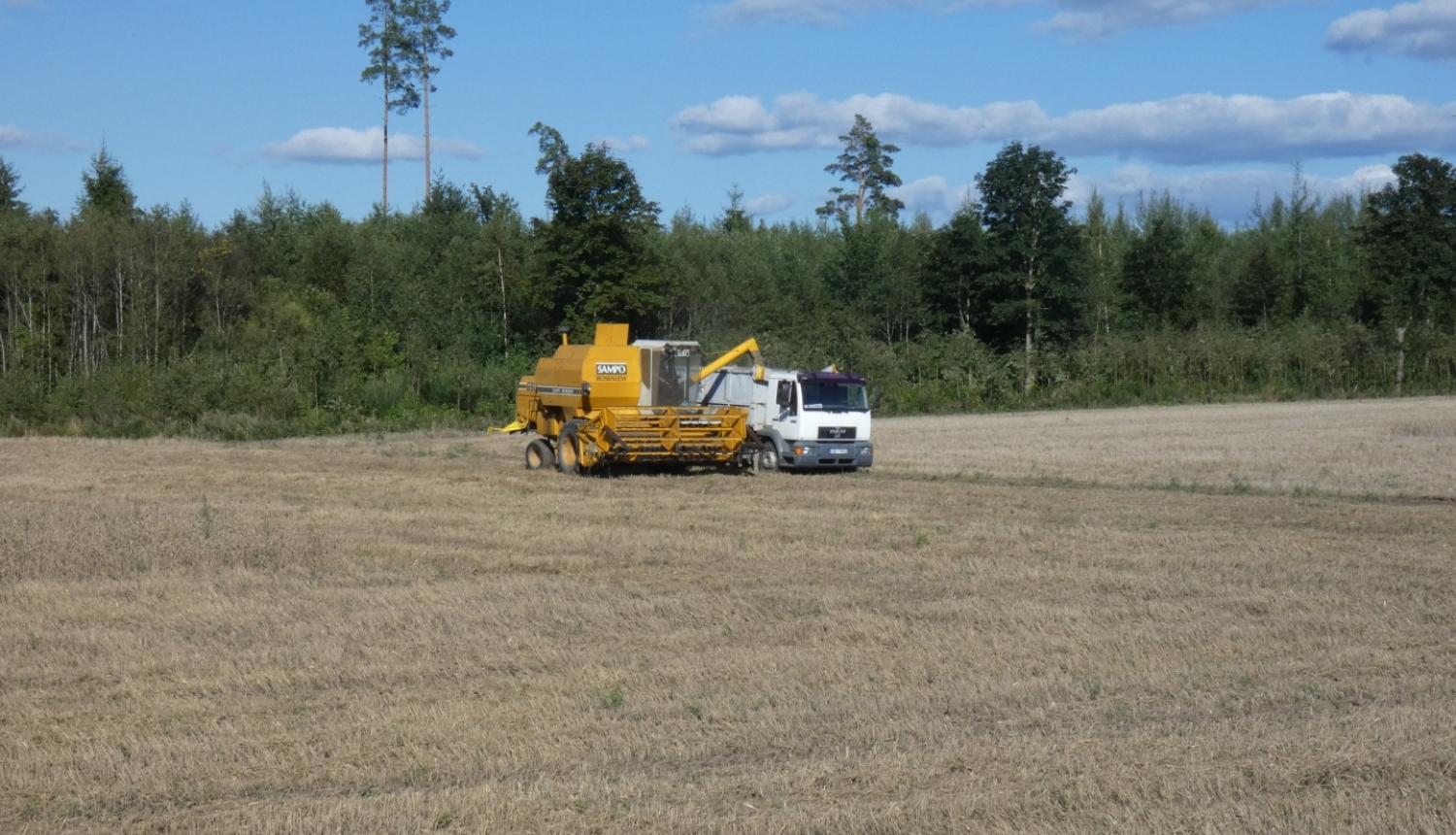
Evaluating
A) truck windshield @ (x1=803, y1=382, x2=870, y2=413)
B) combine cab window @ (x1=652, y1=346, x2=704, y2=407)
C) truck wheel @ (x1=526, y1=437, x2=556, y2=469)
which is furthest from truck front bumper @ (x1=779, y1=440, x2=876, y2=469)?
truck wheel @ (x1=526, y1=437, x2=556, y2=469)

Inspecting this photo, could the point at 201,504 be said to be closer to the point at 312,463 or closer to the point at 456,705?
the point at 312,463

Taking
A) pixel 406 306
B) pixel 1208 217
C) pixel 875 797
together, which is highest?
pixel 1208 217

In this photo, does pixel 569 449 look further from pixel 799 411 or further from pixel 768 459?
pixel 799 411

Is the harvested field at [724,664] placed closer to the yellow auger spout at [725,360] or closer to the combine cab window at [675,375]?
the combine cab window at [675,375]

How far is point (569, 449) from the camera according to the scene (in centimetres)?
2598

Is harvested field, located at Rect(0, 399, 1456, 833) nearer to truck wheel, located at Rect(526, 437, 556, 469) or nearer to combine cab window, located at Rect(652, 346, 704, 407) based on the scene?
combine cab window, located at Rect(652, 346, 704, 407)

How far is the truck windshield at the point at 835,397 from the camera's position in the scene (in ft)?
87.1

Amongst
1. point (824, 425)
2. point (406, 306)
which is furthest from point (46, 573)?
point (406, 306)

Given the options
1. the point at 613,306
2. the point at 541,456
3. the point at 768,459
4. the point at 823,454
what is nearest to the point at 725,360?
the point at 768,459

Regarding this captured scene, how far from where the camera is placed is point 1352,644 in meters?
10.8

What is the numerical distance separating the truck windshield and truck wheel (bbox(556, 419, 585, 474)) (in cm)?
434

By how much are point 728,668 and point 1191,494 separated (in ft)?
50.1

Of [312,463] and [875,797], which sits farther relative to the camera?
[312,463]

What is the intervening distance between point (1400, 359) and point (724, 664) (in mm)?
54723
